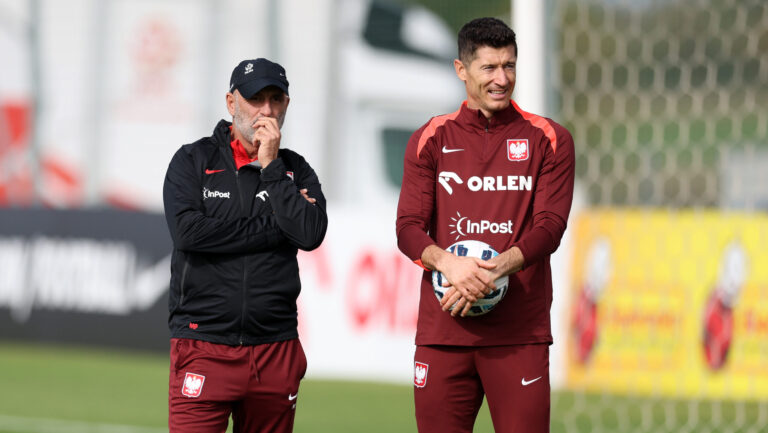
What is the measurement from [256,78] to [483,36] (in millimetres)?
Answer: 791

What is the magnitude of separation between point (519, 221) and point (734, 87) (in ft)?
15.9

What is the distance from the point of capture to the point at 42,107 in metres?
15.0

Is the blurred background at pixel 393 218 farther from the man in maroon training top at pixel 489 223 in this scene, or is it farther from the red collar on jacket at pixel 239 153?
the red collar on jacket at pixel 239 153

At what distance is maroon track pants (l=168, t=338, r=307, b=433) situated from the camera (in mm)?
3949

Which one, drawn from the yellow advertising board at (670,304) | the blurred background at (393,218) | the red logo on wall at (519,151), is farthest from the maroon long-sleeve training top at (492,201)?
the yellow advertising board at (670,304)

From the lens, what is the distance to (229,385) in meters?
3.95

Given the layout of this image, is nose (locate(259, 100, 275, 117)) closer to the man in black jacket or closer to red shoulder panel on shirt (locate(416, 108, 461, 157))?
the man in black jacket

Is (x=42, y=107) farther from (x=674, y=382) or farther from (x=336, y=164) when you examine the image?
(x=674, y=382)

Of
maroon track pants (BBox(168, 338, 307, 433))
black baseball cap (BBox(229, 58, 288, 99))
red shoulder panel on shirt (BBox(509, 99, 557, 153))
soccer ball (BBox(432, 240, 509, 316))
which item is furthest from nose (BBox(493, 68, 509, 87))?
maroon track pants (BBox(168, 338, 307, 433))

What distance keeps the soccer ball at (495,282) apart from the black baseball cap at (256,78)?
0.80 metres

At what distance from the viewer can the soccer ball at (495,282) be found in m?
4.01

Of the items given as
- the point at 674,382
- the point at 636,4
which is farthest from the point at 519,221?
the point at 636,4

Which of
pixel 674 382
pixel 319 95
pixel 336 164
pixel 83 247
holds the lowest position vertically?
pixel 674 382

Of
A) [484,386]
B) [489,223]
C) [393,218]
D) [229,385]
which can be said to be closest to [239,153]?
[229,385]
